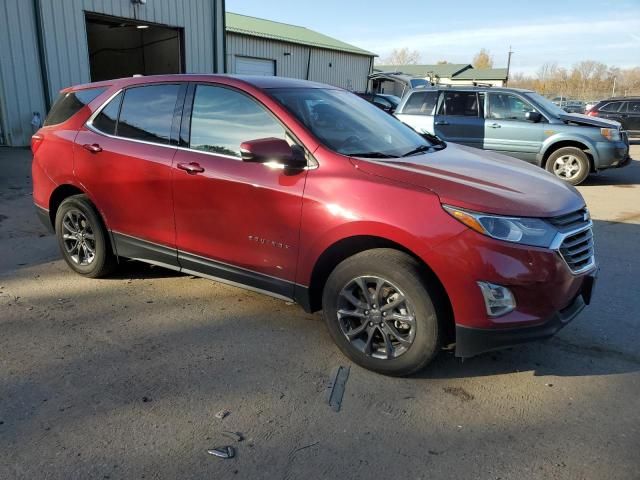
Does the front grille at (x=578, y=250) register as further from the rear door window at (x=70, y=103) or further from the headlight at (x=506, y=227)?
the rear door window at (x=70, y=103)

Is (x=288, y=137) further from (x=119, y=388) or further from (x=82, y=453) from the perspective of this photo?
(x=82, y=453)

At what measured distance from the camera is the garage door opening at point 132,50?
1644 centimetres

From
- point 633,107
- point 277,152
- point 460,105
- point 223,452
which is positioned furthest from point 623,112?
point 223,452

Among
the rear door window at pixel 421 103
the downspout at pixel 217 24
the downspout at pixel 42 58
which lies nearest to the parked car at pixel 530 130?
the rear door window at pixel 421 103

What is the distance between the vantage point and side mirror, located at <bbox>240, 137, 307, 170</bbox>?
317cm

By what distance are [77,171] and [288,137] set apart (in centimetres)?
215

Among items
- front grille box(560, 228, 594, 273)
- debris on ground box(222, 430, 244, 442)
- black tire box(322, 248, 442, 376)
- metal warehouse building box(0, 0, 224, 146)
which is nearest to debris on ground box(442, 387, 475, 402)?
black tire box(322, 248, 442, 376)

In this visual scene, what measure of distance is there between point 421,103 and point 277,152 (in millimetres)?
8486

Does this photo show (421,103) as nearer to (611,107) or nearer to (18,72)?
(18,72)

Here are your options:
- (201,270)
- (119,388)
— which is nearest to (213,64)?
(201,270)

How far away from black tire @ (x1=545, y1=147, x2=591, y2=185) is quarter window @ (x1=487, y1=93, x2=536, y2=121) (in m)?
0.95

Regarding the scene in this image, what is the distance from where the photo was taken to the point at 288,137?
11.0 ft

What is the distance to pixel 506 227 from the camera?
274 cm

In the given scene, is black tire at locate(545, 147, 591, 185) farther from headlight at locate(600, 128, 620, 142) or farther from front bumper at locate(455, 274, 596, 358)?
front bumper at locate(455, 274, 596, 358)
